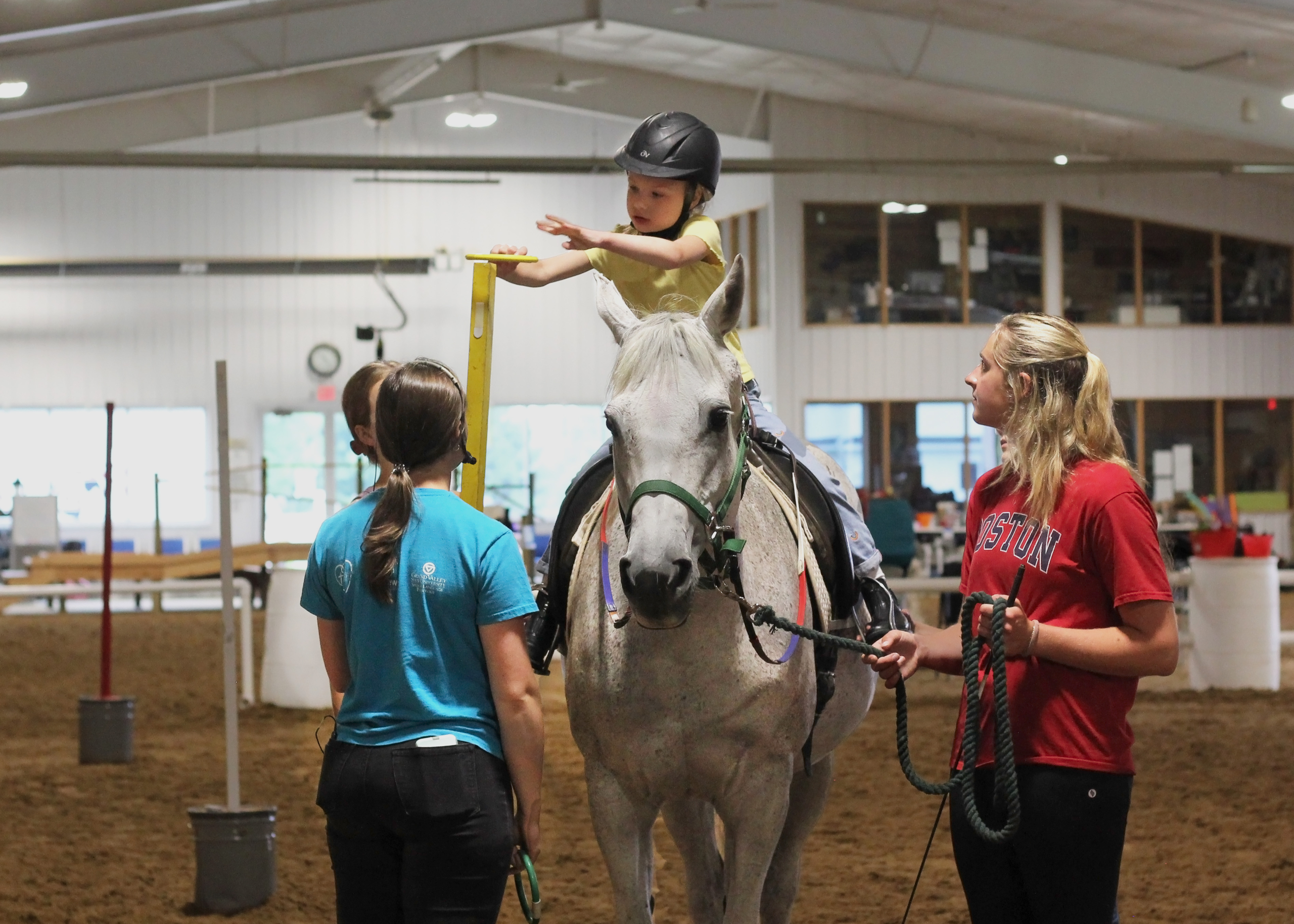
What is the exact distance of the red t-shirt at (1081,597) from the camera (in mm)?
2074

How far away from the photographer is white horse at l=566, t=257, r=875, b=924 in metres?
2.38

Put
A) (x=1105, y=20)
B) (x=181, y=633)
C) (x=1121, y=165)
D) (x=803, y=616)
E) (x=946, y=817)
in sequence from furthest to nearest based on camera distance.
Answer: (x=1121, y=165) < (x=181, y=633) < (x=1105, y=20) < (x=946, y=817) < (x=803, y=616)

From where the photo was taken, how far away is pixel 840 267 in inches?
758

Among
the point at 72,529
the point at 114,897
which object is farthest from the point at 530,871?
the point at 72,529

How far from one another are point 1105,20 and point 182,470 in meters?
14.1

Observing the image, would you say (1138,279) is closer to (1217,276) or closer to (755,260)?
(1217,276)

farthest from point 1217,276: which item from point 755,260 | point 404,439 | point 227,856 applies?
point 404,439

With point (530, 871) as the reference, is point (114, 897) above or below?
below

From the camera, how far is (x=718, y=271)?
10.2 ft

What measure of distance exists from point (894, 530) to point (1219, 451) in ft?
36.1

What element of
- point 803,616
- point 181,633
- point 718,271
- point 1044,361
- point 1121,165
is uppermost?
point 1121,165

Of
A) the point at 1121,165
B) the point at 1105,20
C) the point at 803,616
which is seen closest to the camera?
the point at 803,616

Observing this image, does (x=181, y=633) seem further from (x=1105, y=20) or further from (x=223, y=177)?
(x=1105, y=20)

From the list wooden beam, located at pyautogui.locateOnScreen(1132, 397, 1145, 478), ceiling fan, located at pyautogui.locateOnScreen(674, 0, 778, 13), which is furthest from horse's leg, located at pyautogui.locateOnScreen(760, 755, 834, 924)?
wooden beam, located at pyautogui.locateOnScreen(1132, 397, 1145, 478)
